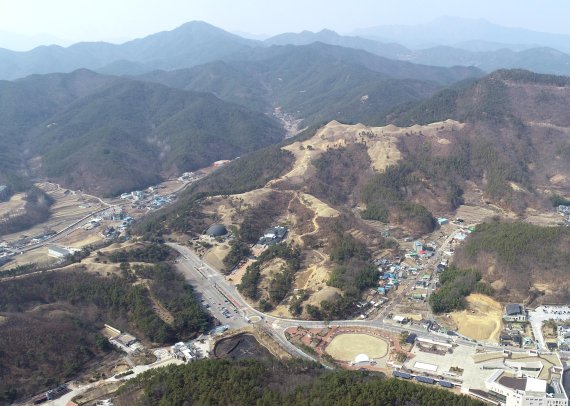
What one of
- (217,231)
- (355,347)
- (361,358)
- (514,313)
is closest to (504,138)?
(514,313)

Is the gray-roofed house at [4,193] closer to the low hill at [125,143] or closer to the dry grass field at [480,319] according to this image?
the low hill at [125,143]

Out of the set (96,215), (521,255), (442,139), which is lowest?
(96,215)

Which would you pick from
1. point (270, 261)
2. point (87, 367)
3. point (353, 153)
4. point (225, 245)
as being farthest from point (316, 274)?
point (353, 153)

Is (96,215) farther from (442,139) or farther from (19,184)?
(442,139)

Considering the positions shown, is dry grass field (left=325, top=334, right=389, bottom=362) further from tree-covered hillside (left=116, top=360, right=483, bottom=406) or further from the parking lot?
the parking lot

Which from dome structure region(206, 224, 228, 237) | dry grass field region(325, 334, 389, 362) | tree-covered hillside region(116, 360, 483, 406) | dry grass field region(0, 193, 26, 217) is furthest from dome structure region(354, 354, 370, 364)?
dry grass field region(0, 193, 26, 217)

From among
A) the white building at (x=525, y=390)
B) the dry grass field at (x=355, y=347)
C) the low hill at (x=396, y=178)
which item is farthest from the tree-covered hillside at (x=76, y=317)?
the white building at (x=525, y=390)
